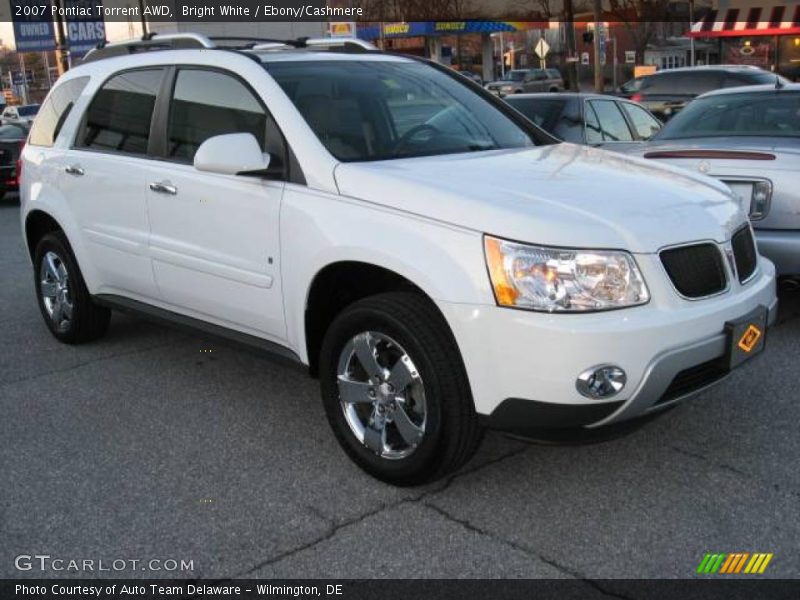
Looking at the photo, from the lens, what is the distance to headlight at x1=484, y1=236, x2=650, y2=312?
10.1 feet

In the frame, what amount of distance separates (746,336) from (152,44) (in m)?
3.86

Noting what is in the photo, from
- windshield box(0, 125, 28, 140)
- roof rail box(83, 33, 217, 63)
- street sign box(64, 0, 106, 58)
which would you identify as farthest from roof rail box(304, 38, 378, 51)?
street sign box(64, 0, 106, 58)

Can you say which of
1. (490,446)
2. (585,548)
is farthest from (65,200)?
(585,548)

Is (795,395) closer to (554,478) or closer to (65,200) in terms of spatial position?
(554,478)

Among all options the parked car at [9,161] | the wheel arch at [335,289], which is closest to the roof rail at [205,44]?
the wheel arch at [335,289]

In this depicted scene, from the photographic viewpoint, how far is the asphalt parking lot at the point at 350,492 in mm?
3098

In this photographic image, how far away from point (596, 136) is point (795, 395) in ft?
15.4

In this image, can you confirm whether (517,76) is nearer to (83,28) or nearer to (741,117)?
(83,28)

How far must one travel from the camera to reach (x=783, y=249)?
4.99 m

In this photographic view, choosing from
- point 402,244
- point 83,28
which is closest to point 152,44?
point 402,244

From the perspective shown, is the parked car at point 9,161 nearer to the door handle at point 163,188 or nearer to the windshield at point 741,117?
the door handle at point 163,188

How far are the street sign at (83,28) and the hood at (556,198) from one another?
18884 mm

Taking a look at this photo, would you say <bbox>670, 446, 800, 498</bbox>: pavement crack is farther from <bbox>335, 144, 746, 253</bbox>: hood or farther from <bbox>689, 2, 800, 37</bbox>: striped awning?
<bbox>689, 2, 800, 37</bbox>: striped awning

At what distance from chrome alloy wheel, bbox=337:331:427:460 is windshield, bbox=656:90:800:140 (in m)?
3.78
